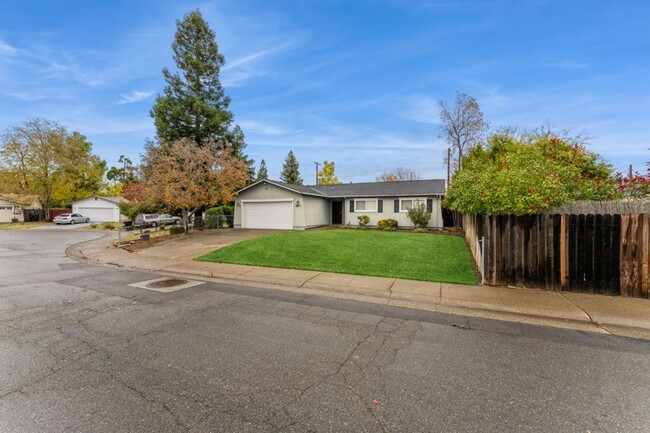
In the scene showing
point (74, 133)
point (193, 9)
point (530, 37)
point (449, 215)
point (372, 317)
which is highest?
point (193, 9)

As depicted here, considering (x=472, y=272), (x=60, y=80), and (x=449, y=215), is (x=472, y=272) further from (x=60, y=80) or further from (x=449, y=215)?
(x=60, y=80)

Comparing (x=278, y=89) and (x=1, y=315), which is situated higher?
(x=278, y=89)

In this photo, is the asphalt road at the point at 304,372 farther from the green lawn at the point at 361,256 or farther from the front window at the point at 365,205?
the front window at the point at 365,205

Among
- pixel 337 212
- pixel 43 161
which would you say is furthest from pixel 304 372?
pixel 43 161

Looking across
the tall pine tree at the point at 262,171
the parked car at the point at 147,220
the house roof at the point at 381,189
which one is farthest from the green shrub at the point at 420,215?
the tall pine tree at the point at 262,171

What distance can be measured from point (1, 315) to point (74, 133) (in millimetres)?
56527

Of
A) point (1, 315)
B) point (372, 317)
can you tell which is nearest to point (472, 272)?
point (372, 317)

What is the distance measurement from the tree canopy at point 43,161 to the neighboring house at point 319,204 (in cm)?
3290

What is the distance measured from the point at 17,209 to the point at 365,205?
51.7m

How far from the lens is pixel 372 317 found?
5281mm

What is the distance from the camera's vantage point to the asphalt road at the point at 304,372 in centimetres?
256

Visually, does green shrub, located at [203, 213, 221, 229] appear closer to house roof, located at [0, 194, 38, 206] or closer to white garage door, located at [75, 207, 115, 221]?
white garage door, located at [75, 207, 115, 221]

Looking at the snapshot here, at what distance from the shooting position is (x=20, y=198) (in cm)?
4091

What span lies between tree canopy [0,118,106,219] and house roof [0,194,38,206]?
4.25 feet
